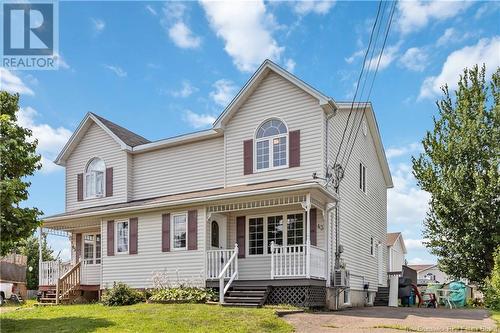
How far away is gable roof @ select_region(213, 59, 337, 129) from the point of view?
16.7 meters

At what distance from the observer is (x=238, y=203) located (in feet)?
54.9

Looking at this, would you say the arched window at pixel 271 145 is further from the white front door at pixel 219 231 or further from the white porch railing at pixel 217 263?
the white porch railing at pixel 217 263

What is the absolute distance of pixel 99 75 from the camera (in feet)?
Answer: 55.0

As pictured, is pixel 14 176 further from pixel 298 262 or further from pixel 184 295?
pixel 298 262

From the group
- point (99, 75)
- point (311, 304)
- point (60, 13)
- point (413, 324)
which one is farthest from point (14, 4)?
point (413, 324)

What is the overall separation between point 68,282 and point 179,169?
682 centimetres

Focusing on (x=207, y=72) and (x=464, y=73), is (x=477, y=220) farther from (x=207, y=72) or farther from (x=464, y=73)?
(x=207, y=72)

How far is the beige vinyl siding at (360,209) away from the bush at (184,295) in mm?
5197

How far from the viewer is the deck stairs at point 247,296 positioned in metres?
14.9

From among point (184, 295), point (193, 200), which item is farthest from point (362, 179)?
point (184, 295)

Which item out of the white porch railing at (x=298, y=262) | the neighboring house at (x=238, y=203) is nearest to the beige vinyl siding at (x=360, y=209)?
the neighboring house at (x=238, y=203)

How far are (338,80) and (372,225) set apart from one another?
9164 mm

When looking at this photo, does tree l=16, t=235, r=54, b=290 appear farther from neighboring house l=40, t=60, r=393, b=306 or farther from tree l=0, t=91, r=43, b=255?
tree l=0, t=91, r=43, b=255

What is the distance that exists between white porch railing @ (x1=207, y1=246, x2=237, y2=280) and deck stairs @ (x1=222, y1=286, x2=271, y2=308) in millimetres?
831
